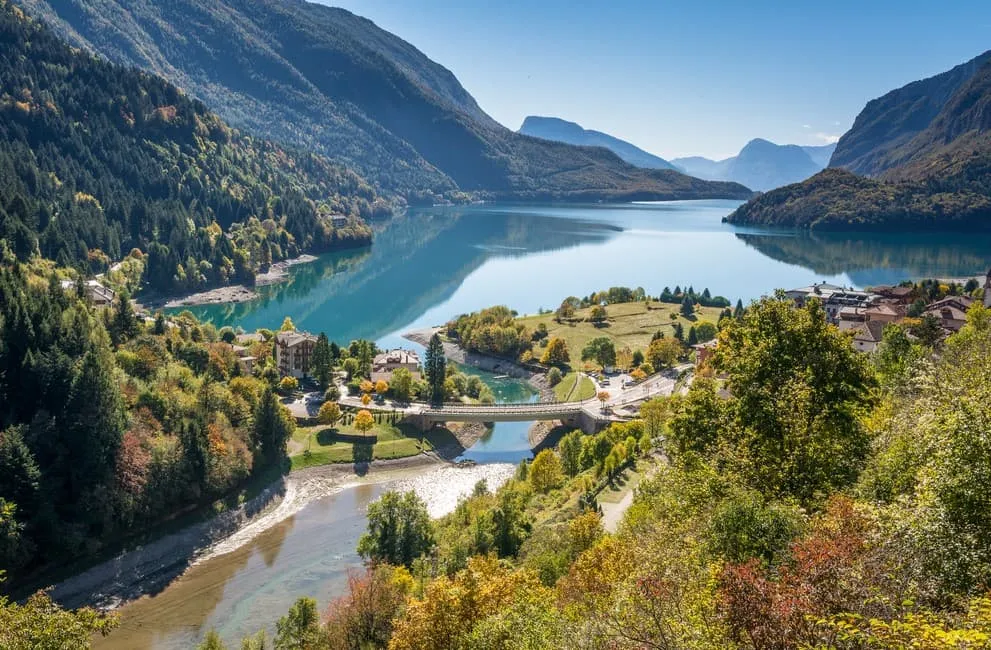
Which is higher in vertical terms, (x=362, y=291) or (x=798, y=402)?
(x=798, y=402)

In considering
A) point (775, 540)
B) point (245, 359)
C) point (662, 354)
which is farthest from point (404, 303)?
point (775, 540)

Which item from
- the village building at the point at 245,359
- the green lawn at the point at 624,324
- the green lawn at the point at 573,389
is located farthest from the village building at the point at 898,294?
the village building at the point at 245,359

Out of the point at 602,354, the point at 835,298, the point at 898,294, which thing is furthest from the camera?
the point at 835,298

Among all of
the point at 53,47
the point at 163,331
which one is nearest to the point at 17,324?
the point at 163,331

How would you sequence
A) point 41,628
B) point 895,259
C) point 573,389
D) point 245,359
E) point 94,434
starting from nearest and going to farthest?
point 41,628
point 94,434
point 245,359
point 573,389
point 895,259

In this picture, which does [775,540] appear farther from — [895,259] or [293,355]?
[895,259]

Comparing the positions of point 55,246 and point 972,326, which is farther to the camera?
point 55,246

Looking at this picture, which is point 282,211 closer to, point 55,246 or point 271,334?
point 55,246
